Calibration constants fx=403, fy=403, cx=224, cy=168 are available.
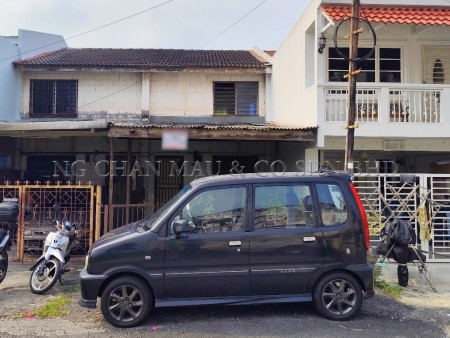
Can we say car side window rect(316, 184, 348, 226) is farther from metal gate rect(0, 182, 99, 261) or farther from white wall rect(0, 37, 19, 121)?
white wall rect(0, 37, 19, 121)

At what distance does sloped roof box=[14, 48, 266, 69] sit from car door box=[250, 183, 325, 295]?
9.10 m

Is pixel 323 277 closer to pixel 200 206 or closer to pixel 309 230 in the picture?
pixel 309 230

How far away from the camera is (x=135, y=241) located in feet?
16.0

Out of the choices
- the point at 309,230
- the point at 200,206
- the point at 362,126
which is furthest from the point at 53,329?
the point at 362,126

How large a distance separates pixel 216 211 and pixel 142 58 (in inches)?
430

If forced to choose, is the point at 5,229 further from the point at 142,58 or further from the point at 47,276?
the point at 142,58

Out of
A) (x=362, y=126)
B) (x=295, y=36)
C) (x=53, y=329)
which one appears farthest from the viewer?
(x=295, y=36)

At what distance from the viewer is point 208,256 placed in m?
4.89

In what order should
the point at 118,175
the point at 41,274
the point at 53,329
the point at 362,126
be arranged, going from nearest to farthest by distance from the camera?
1. the point at 53,329
2. the point at 41,274
3. the point at 362,126
4. the point at 118,175

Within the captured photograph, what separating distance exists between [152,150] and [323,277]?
8.71 m

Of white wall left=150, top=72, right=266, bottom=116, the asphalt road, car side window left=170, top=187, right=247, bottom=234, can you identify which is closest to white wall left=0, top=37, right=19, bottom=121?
white wall left=150, top=72, right=266, bottom=116

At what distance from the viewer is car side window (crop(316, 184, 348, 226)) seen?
512 centimetres

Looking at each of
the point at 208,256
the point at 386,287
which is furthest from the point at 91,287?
the point at 386,287

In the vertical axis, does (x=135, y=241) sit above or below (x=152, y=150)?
below
